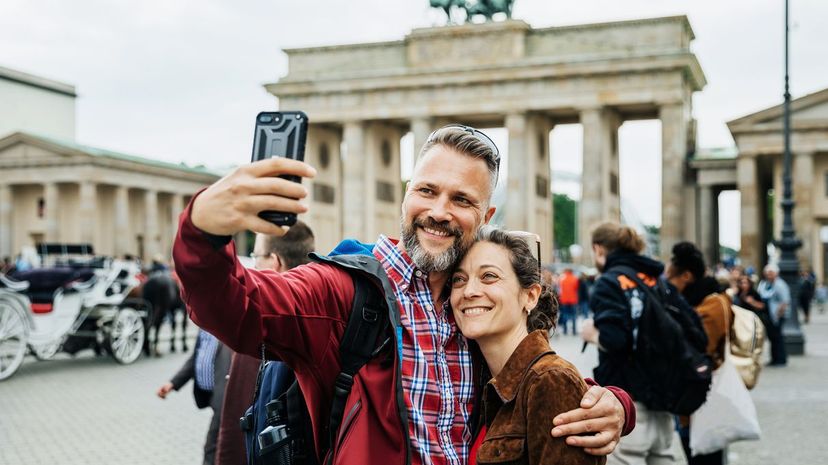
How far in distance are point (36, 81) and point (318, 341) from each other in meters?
75.5

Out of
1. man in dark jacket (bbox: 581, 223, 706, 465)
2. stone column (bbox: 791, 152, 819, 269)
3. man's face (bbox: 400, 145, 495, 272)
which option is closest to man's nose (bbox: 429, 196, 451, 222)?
man's face (bbox: 400, 145, 495, 272)

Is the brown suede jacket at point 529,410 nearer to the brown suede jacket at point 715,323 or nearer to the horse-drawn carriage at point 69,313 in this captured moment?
the brown suede jacket at point 715,323

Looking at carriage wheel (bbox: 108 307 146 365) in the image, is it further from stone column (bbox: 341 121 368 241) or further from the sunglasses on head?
stone column (bbox: 341 121 368 241)

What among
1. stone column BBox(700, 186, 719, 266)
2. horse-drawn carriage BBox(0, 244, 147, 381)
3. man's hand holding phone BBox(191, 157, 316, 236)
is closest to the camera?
man's hand holding phone BBox(191, 157, 316, 236)

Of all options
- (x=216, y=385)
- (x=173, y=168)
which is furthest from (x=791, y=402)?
(x=173, y=168)

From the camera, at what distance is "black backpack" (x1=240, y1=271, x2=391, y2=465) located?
2615 millimetres

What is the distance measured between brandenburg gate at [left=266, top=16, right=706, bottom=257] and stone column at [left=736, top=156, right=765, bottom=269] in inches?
125

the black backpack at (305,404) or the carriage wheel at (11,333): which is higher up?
the black backpack at (305,404)

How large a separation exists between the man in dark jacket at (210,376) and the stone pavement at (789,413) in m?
2.32

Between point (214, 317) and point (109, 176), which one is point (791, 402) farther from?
point (109, 176)

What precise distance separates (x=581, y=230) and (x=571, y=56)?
28.1ft

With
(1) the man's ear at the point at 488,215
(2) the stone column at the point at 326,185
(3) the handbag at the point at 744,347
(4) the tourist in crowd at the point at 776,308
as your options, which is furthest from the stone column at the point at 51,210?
(1) the man's ear at the point at 488,215

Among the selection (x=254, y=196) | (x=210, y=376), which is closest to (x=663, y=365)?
(x=210, y=376)

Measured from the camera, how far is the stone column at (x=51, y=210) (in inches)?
2392
